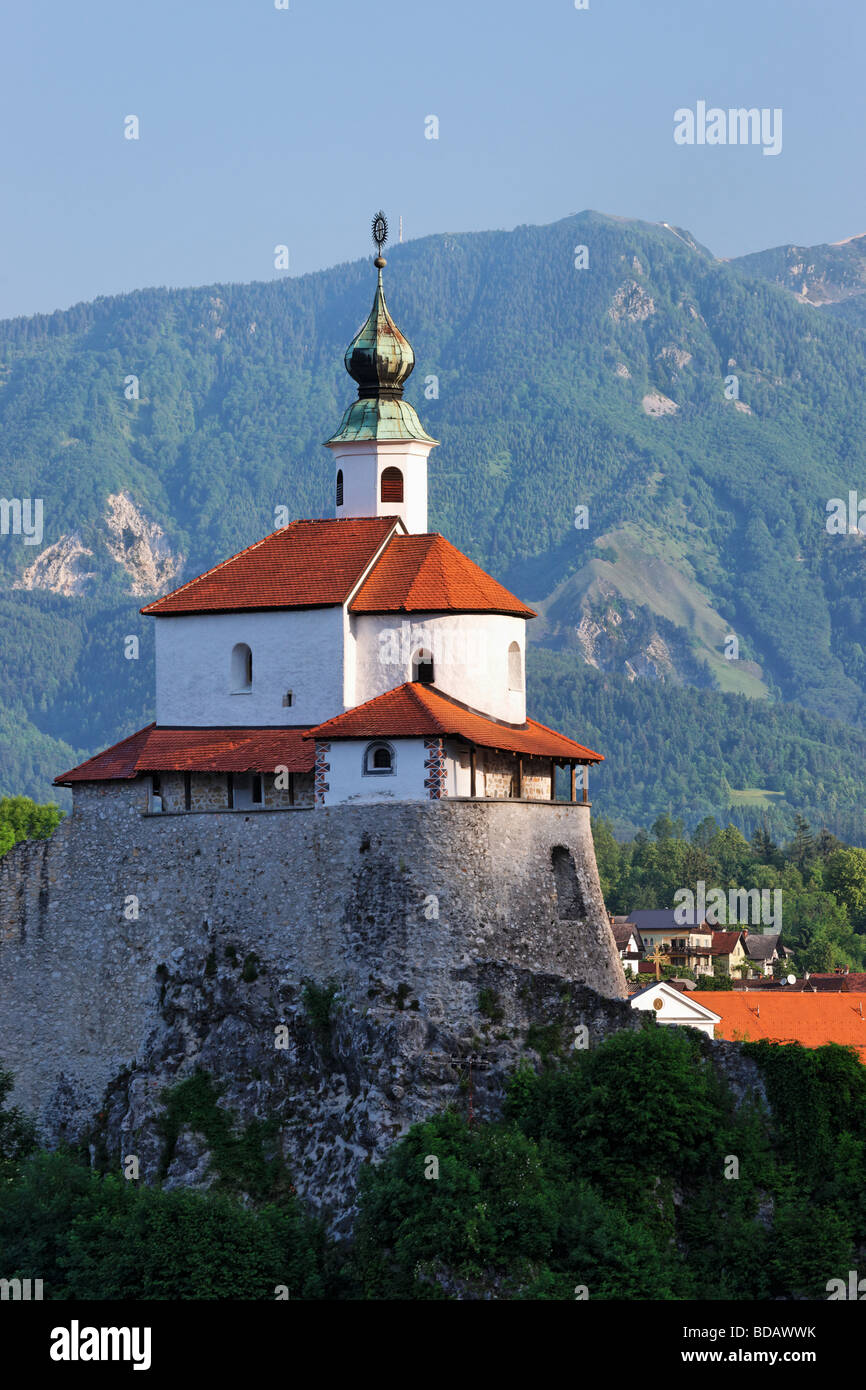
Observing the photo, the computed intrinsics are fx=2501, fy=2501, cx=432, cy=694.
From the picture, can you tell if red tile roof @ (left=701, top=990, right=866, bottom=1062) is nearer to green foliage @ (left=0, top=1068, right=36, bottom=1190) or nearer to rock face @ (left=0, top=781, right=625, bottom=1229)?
rock face @ (left=0, top=781, right=625, bottom=1229)

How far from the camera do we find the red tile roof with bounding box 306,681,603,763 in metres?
76.8

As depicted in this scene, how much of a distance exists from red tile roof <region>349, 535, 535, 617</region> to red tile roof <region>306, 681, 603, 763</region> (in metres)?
2.77

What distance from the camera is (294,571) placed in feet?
275

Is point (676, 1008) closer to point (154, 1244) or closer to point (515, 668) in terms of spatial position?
point (515, 668)

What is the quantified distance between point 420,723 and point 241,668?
9.56 m

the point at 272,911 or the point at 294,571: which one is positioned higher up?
the point at 294,571

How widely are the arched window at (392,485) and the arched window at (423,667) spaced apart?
902 cm

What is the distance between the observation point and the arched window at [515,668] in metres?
84.2

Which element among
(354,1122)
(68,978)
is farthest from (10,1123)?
(354,1122)

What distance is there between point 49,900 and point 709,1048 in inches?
922

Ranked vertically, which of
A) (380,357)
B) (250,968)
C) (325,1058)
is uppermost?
(380,357)

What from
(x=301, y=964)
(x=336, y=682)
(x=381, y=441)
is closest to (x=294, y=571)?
(x=336, y=682)
